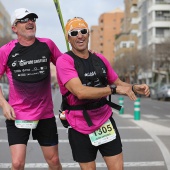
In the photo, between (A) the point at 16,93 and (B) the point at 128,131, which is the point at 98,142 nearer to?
(A) the point at 16,93

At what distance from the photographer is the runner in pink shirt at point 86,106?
4059 millimetres

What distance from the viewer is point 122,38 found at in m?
105

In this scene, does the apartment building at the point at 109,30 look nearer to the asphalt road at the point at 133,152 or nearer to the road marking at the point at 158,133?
→ the road marking at the point at 158,133

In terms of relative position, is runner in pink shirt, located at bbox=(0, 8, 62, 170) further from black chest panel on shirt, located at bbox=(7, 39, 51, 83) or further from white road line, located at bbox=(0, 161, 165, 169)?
white road line, located at bbox=(0, 161, 165, 169)

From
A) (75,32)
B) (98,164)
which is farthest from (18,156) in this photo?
(98,164)

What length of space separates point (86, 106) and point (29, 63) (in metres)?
0.96

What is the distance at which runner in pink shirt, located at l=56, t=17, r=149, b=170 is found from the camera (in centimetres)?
406

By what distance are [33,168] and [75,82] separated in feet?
12.2

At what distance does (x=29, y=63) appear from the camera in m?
4.71

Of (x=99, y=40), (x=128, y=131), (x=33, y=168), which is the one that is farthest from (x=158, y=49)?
(x=99, y=40)

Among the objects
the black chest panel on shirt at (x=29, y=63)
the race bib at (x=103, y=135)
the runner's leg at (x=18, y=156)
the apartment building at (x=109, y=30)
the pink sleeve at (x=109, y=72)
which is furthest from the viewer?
the apartment building at (x=109, y=30)

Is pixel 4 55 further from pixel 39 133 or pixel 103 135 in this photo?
pixel 103 135

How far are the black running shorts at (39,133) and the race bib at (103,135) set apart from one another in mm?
860

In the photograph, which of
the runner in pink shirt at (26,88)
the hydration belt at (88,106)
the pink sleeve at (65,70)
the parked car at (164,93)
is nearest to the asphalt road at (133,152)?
the runner in pink shirt at (26,88)
